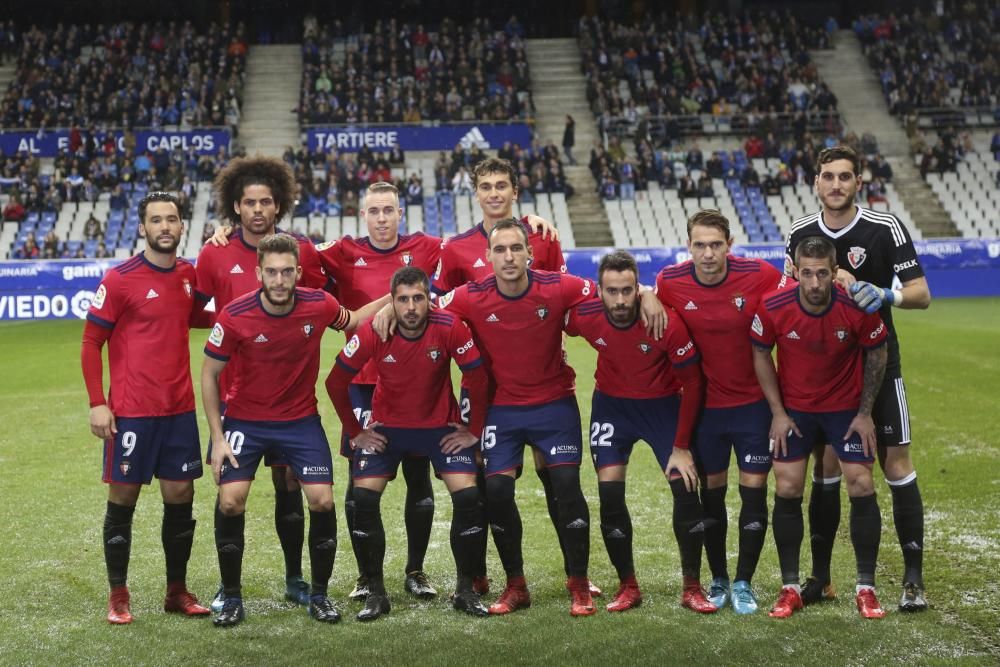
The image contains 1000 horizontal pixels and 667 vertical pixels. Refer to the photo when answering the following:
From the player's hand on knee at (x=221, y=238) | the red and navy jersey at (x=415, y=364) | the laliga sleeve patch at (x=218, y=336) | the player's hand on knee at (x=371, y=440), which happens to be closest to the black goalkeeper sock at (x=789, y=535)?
the red and navy jersey at (x=415, y=364)

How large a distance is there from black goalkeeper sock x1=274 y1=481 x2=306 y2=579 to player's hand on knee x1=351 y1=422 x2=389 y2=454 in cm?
48

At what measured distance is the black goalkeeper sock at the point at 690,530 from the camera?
20.9 ft

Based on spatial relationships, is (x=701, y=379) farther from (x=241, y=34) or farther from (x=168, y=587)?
(x=241, y=34)

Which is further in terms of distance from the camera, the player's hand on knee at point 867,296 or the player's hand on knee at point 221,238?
the player's hand on knee at point 221,238

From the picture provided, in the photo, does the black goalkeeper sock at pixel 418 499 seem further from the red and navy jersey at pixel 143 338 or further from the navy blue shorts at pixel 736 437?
the navy blue shorts at pixel 736 437

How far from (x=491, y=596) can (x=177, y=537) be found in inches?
70.8

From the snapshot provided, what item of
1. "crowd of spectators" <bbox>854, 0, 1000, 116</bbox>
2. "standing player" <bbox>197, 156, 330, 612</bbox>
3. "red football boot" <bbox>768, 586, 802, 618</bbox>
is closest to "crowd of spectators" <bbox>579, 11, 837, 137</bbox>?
"crowd of spectators" <bbox>854, 0, 1000, 116</bbox>

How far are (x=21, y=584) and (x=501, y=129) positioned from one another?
Result: 29190 millimetres

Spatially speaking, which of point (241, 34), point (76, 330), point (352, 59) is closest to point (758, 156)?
point (352, 59)

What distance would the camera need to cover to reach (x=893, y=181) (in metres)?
35.3

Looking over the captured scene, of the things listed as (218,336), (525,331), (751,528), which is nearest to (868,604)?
(751,528)

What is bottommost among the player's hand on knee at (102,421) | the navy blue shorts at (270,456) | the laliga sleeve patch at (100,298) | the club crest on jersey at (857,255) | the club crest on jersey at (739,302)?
the navy blue shorts at (270,456)

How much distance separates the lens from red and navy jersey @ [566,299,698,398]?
641cm

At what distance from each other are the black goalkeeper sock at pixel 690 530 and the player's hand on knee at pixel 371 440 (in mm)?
1594
